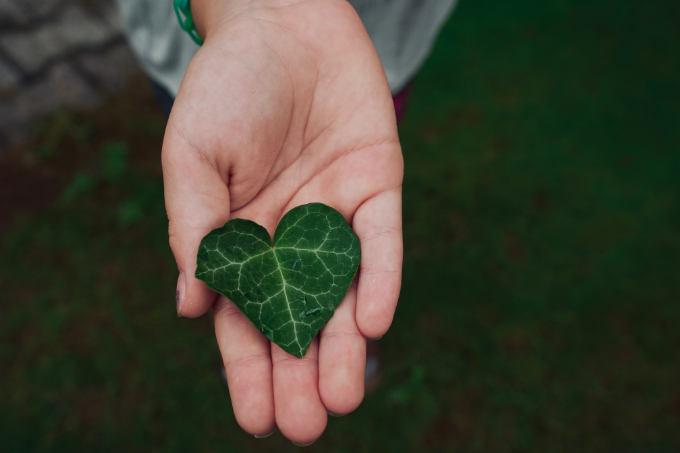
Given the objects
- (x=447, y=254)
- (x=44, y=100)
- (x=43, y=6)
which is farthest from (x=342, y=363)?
(x=43, y=6)

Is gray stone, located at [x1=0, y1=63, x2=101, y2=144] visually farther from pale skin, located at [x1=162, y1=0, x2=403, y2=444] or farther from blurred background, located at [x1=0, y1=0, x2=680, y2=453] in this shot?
pale skin, located at [x1=162, y1=0, x2=403, y2=444]

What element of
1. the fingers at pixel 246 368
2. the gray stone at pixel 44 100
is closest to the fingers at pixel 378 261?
the fingers at pixel 246 368

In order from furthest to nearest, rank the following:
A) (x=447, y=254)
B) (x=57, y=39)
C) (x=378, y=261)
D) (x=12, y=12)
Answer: (x=57, y=39)
(x=12, y=12)
(x=447, y=254)
(x=378, y=261)

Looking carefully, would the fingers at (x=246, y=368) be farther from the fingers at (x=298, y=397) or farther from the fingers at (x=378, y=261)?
the fingers at (x=378, y=261)

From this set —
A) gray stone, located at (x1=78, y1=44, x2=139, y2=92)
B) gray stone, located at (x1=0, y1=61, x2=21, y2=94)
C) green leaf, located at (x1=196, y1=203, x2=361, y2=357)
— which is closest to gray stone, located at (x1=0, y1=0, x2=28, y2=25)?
gray stone, located at (x1=0, y1=61, x2=21, y2=94)

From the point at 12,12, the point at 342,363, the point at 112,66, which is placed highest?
the point at 342,363

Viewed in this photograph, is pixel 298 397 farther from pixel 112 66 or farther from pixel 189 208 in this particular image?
pixel 112 66
